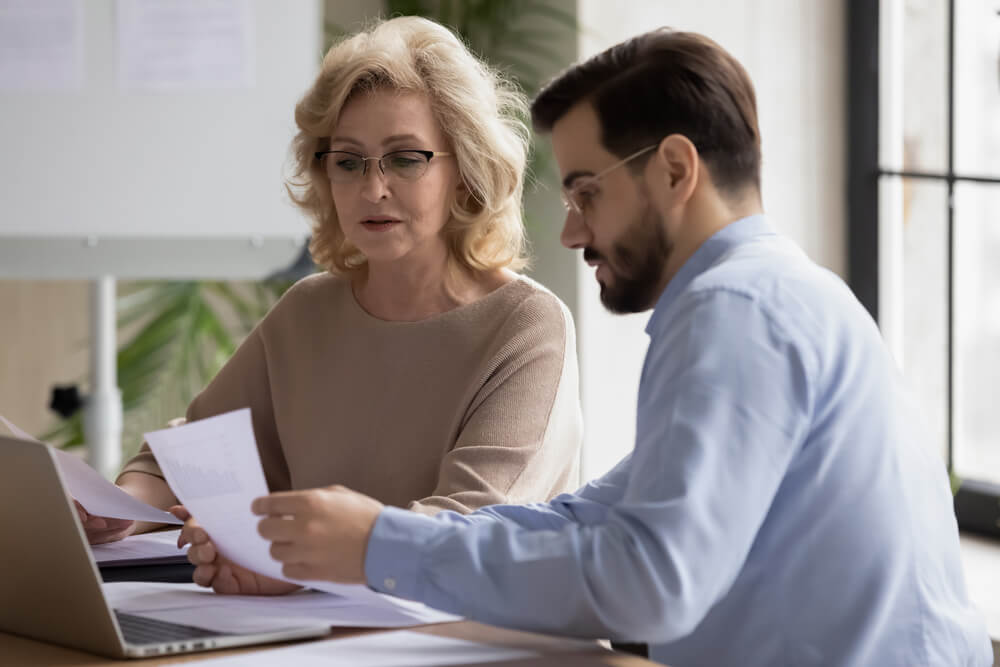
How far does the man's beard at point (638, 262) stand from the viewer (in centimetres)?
119

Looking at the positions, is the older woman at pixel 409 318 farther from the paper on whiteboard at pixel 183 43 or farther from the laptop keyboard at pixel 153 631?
the paper on whiteboard at pixel 183 43

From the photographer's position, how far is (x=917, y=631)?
3.61 ft

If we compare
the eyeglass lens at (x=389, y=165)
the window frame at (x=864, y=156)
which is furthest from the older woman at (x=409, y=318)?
the window frame at (x=864, y=156)

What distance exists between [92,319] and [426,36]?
4.87 ft

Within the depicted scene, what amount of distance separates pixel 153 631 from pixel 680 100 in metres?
0.69

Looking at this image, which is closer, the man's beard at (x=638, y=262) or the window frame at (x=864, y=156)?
the man's beard at (x=638, y=262)

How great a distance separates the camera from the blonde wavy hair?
180 centimetres

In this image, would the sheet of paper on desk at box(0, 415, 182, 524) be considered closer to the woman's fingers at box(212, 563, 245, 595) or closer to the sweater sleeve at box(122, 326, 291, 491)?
the woman's fingers at box(212, 563, 245, 595)

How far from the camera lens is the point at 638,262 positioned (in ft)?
3.96

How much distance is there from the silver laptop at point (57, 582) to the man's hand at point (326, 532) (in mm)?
95

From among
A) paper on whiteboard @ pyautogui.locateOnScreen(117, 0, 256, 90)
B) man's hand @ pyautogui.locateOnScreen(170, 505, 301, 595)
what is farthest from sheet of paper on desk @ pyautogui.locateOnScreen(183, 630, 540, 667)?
paper on whiteboard @ pyautogui.locateOnScreen(117, 0, 256, 90)

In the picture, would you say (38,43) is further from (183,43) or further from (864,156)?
(864,156)

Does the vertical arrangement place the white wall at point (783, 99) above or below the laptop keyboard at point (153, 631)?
above

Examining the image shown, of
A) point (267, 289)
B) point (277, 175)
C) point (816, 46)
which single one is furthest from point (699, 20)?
point (267, 289)
